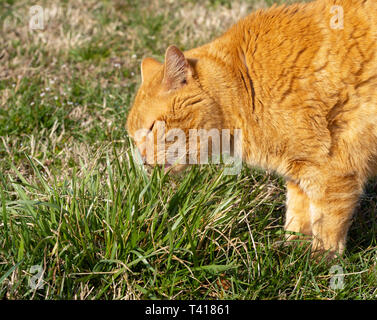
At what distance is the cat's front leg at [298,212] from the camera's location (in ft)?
8.82

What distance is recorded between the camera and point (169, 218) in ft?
7.49

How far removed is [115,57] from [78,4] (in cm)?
117

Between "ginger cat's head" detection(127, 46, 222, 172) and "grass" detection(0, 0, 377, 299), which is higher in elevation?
"ginger cat's head" detection(127, 46, 222, 172)

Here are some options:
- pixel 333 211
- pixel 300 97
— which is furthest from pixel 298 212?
pixel 300 97

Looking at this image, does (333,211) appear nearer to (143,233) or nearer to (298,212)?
(298,212)

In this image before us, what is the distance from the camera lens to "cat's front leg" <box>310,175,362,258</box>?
89.7 inches

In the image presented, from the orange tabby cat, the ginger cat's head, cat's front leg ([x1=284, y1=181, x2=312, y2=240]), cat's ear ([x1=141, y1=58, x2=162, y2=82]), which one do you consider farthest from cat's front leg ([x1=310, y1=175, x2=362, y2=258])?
cat's ear ([x1=141, y1=58, x2=162, y2=82])

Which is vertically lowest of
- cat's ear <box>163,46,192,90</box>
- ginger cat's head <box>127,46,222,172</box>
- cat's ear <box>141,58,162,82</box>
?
ginger cat's head <box>127,46,222,172</box>

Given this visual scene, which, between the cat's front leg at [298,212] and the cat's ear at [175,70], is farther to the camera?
the cat's front leg at [298,212]

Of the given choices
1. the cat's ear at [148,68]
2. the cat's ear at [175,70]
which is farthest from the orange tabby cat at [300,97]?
the cat's ear at [148,68]

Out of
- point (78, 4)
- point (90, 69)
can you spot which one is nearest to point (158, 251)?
point (90, 69)

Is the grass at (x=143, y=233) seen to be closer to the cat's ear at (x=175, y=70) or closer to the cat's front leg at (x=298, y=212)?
the cat's front leg at (x=298, y=212)

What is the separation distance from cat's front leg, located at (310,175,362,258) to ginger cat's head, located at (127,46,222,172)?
2.09ft

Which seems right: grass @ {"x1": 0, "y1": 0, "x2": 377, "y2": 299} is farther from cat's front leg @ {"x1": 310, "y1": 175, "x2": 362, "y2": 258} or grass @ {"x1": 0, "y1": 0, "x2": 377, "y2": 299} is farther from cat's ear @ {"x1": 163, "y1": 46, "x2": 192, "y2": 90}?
cat's ear @ {"x1": 163, "y1": 46, "x2": 192, "y2": 90}
